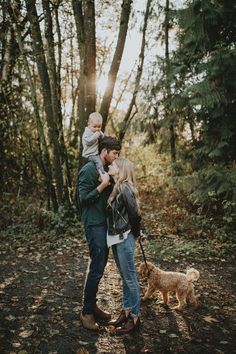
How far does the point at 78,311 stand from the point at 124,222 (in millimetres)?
1676

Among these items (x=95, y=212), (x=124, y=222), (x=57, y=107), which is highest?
(x=57, y=107)

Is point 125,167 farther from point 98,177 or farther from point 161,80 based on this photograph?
point 161,80

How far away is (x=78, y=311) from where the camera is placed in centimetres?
480

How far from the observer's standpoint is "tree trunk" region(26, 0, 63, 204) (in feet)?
30.2

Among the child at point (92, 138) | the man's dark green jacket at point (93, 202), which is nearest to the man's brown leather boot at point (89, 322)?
the man's dark green jacket at point (93, 202)

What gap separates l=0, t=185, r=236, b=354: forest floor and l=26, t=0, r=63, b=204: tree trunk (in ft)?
5.97

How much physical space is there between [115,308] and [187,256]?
3.08m

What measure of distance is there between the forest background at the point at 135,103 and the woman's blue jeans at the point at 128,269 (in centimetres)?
440

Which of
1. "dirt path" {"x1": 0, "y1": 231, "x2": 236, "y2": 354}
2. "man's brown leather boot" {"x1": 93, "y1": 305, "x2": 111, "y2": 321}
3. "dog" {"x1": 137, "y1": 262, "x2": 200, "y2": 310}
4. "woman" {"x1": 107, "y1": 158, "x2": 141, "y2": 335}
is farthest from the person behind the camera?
"dog" {"x1": 137, "y1": 262, "x2": 200, "y2": 310}

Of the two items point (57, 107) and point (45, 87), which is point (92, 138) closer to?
point (45, 87)

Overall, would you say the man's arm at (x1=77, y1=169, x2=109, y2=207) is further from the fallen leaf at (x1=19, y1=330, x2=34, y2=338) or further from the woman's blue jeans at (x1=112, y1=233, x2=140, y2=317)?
the fallen leaf at (x1=19, y1=330, x2=34, y2=338)

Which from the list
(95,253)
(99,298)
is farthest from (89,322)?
(99,298)

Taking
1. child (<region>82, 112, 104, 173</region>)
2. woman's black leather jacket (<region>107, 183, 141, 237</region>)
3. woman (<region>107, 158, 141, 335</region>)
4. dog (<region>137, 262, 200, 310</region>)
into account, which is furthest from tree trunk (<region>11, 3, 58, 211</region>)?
woman's black leather jacket (<region>107, 183, 141, 237</region>)

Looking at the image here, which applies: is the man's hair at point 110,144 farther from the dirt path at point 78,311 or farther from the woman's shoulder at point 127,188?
the dirt path at point 78,311
